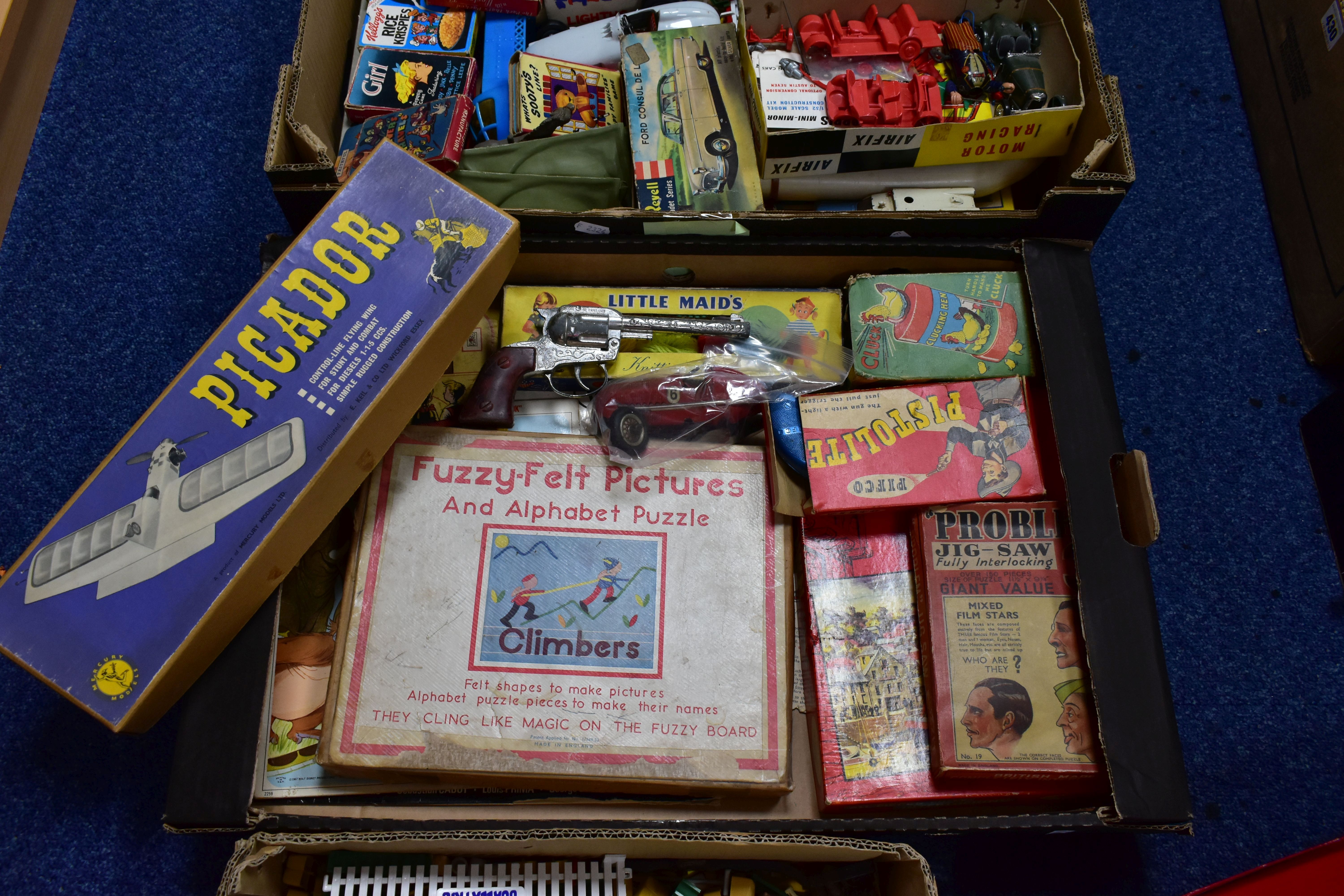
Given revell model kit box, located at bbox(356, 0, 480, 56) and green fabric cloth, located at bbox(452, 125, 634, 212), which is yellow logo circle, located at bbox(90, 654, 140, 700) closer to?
green fabric cloth, located at bbox(452, 125, 634, 212)

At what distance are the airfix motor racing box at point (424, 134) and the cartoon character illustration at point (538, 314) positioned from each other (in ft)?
0.82

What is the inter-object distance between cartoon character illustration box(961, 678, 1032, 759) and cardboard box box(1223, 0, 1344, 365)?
1008 mm

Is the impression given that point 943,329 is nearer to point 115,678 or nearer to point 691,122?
point 691,122

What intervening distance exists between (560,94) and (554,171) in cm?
18

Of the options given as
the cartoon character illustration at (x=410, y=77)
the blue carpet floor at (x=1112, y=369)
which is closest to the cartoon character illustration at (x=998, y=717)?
the blue carpet floor at (x=1112, y=369)

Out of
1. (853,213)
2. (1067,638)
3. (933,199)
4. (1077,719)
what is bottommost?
(1077,719)

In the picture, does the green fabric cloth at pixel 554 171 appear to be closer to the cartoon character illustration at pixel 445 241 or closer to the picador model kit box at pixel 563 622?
the cartoon character illustration at pixel 445 241

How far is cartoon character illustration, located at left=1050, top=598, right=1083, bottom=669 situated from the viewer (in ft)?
Answer: 3.85

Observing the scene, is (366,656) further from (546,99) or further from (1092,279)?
(1092,279)

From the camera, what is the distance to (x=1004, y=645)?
1184 mm

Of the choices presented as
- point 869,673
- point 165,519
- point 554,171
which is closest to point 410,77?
point 554,171

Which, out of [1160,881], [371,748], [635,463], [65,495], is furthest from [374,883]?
[1160,881]

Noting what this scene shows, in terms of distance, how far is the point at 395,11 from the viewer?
1531mm

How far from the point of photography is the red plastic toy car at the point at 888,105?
53.2 inches
